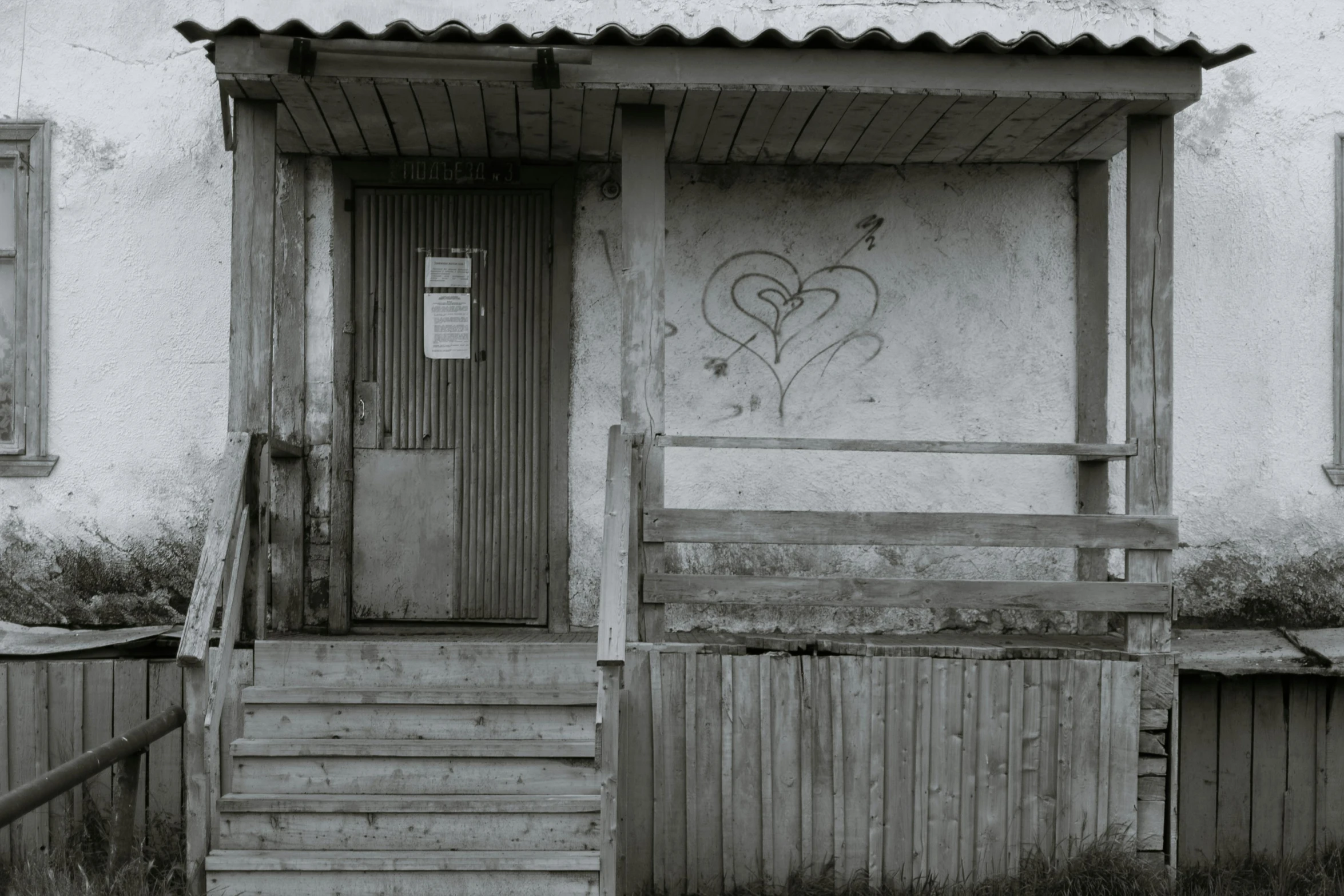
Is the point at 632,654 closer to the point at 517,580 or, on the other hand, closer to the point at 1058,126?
the point at 517,580

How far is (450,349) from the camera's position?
257 inches

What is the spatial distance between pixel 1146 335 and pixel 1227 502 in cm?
161

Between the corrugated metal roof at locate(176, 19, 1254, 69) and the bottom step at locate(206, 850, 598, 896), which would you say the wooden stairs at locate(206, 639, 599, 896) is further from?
the corrugated metal roof at locate(176, 19, 1254, 69)

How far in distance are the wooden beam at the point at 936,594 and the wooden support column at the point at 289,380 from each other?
82.9 inches

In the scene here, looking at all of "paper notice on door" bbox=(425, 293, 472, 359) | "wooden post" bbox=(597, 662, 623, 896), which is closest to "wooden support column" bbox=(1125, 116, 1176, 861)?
"wooden post" bbox=(597, 662, 623, 896)

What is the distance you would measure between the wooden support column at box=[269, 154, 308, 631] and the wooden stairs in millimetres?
1168

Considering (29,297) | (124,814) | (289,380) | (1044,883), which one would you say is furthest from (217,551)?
(1044,883)

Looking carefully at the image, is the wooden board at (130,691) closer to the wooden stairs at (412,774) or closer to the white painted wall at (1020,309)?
the wooden stairs at (412,774)

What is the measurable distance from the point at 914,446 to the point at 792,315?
1.33 m

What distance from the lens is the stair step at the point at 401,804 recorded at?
4863 millimetres

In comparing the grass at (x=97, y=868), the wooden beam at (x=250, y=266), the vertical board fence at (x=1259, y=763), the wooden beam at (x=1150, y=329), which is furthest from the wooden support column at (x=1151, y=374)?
the grass at (x=97, y=868)

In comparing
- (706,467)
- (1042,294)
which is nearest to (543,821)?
(706,467)

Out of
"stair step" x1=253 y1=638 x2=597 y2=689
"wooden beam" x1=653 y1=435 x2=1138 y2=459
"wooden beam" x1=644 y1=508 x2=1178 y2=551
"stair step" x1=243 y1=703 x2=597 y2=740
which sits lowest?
"stair step" x1=243 y1=703 x2=597 y2=740

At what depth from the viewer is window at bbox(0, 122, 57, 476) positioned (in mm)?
6473
